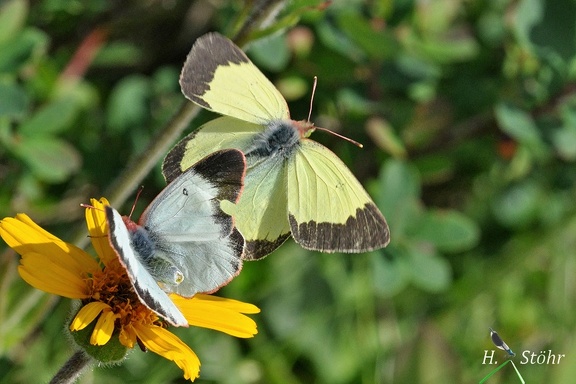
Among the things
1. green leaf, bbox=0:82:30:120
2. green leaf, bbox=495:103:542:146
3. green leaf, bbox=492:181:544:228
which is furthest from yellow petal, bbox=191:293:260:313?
green leaf, bbox=492:181:544:228

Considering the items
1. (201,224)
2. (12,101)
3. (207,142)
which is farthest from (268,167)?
(12,101)

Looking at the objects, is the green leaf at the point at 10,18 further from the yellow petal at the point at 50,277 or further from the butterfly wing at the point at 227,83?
the yellow petal at the point at 50,277

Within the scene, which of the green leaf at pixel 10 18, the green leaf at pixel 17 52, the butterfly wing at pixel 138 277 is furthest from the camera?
the green leaf at pixel 10 18

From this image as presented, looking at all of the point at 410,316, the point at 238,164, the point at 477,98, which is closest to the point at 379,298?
the point at 410,316

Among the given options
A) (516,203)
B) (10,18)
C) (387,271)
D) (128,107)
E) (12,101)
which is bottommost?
(516,203)

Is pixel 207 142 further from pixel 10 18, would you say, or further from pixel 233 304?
pixel 10 18

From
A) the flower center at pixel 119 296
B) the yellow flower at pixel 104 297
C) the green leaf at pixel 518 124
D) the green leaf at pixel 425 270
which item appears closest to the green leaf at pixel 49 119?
the yellow flower at pixel 104 297

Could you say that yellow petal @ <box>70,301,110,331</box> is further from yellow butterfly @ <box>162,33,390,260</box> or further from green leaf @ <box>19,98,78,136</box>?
green leaf @ <box>19,98,78,136</box>
